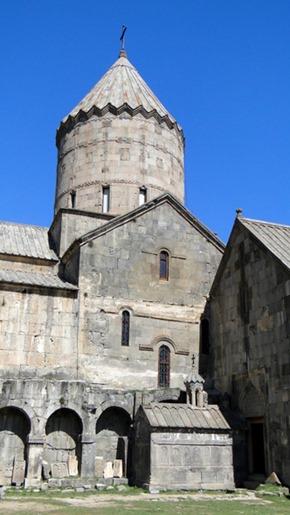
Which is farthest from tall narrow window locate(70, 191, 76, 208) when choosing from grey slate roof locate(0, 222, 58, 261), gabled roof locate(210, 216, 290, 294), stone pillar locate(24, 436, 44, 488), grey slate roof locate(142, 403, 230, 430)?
stone pillar locate(24, 436, 44, 488)

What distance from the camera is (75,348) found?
1669 centimetres

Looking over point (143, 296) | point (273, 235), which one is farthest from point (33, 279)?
point (273, 235)

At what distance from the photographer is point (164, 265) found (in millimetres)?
18953

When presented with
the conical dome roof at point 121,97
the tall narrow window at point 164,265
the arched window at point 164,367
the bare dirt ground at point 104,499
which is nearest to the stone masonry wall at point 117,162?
the conical dome roof at point 121,97

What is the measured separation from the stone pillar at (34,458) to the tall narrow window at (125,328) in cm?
416

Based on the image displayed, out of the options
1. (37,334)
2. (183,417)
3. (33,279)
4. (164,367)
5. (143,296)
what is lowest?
A: (183,417)

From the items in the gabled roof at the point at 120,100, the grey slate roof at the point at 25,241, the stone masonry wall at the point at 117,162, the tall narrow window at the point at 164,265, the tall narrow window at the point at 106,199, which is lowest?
the tall narrow window at the point at 164,265

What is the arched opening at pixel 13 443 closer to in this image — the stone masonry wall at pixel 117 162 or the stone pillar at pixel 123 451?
the stone pillar at pixel 123 451

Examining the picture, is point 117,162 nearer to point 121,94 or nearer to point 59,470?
point 121,94

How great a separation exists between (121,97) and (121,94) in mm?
293

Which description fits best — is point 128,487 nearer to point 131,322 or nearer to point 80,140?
point 131,322

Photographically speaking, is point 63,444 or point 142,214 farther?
point 142,214

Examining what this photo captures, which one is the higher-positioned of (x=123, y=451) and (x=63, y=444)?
(x=63, y=444)

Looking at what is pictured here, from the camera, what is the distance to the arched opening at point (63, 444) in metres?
14.8
